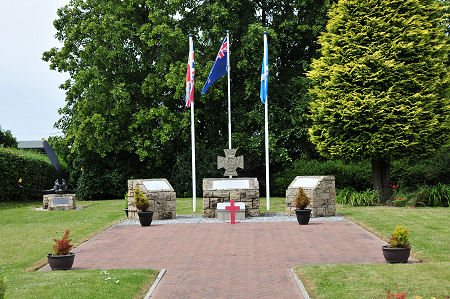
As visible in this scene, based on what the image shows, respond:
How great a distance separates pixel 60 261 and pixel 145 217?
6.28 m

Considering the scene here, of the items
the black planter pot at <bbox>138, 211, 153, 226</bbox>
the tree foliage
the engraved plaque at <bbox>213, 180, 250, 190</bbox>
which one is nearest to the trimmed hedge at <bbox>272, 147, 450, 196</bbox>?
the engraved plaque at <bbox>213, 180, 250, 190</bbox>

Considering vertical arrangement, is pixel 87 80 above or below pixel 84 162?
above

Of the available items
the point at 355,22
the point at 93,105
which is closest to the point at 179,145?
the point at 93,105

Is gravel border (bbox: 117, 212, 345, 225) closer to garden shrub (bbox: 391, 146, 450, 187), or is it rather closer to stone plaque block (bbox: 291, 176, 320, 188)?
stone plaque block (bbox: 291, 176, 320, 188)

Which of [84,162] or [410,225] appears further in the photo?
[84,162]

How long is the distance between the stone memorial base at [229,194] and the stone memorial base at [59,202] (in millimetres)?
7818

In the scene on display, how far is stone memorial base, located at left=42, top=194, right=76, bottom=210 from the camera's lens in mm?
21719

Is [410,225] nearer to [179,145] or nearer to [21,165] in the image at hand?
[179,145]

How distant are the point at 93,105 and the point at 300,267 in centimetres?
2015

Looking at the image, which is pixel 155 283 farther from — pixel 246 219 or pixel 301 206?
pixel 246 219

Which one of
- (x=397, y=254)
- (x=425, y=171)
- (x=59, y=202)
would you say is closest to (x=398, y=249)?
(x=397, y=254)

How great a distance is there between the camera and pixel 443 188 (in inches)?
803

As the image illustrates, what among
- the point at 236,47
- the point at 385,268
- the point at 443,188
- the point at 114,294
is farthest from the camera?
the point at 236,47

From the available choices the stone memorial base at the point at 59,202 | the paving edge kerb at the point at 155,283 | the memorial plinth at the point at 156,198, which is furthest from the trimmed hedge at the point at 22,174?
the paving edge kerb at the point at 155,283
